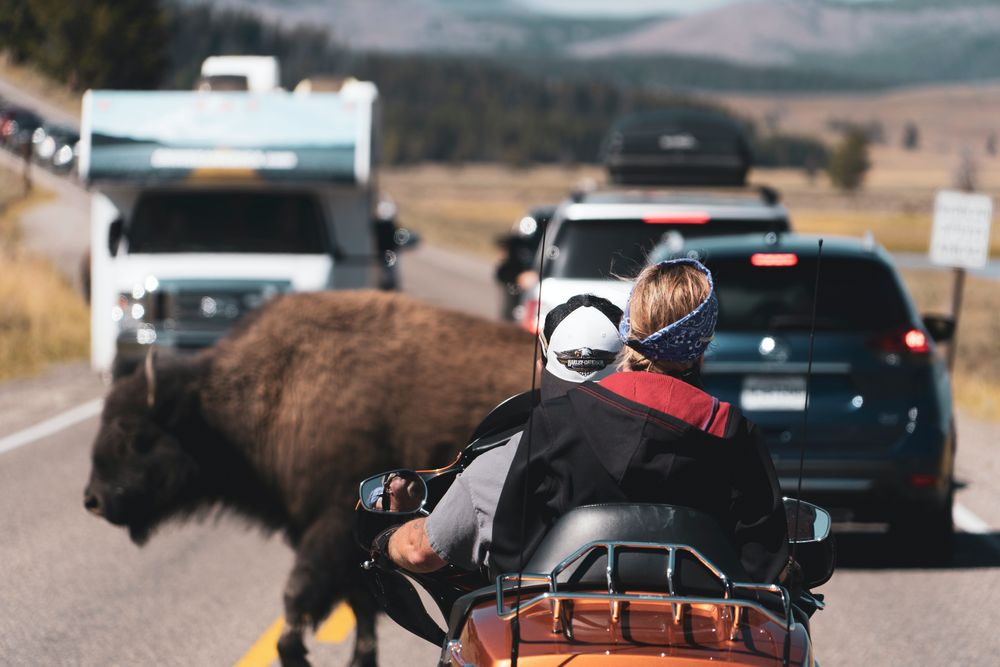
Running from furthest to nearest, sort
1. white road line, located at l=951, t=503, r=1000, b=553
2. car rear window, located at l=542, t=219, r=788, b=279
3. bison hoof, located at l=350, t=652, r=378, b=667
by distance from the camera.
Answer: car rear window, located at l=542, t=219, r=788, b=279
white road line, located at l=951, t=503, r=1000, b=553
bison hoof, located at l=350, t=652, r=378, b=667

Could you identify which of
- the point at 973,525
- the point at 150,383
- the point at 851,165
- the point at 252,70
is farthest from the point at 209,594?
the point at 851,165

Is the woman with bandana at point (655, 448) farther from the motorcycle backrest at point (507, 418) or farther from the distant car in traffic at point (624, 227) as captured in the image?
the distant car in traffic at point (624, 227)

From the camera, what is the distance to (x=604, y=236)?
10258 mm

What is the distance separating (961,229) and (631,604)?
13714 mm

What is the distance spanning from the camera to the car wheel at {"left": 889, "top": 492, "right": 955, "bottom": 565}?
27.5ft

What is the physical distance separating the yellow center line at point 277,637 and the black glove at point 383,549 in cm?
284

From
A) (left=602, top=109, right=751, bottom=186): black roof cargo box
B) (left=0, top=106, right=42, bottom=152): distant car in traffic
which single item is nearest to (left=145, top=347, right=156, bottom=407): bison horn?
(left=602, top=109, right=751, bottom=186): black roof cargo box

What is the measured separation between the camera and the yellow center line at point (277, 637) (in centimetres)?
654

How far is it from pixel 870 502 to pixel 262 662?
3.64m

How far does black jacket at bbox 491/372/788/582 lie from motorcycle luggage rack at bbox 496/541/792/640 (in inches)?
5.9

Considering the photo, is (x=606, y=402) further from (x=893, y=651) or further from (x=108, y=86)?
(x=108, y=86)

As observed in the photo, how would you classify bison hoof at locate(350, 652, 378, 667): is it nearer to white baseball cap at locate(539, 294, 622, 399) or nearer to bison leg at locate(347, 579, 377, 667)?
bison leg at locate(347, 579, 377, 667)

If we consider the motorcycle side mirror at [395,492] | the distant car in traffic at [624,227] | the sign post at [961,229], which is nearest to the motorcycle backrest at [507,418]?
the motorcycle side mirror at [395,492]

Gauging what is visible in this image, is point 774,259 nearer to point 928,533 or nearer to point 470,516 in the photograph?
point 928,533
